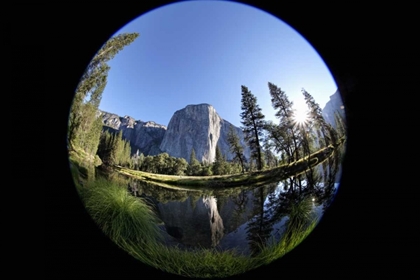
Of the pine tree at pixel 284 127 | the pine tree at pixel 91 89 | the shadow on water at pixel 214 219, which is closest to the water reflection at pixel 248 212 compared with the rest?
the shadow on water at pixel 214 219

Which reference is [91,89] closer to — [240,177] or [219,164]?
[219,164]

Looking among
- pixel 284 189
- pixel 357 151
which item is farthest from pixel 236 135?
pixel 357 151

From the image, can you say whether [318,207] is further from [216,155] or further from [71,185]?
[71,185]

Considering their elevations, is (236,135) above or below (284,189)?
above

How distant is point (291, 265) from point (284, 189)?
1057mm

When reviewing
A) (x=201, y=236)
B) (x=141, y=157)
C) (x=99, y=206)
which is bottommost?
(x=201, y=236)

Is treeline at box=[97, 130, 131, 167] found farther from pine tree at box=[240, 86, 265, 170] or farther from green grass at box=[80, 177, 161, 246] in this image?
pine tree at box=[240, 86, 265, 170]

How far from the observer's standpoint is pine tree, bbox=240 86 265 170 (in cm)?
277

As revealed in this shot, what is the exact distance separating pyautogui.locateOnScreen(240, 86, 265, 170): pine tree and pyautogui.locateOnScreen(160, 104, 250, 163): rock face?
0.32 feet

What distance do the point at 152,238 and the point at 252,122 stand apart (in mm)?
2045

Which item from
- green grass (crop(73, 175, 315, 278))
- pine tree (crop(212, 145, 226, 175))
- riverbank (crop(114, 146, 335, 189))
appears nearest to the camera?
green grass (crop(73, 175, 315, 278))

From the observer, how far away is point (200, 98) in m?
2.81

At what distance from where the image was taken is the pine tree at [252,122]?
9.07ft

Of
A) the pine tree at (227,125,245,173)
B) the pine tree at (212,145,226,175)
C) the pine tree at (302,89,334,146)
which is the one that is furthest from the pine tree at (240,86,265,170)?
the pine tree at (302,89,334,146)
